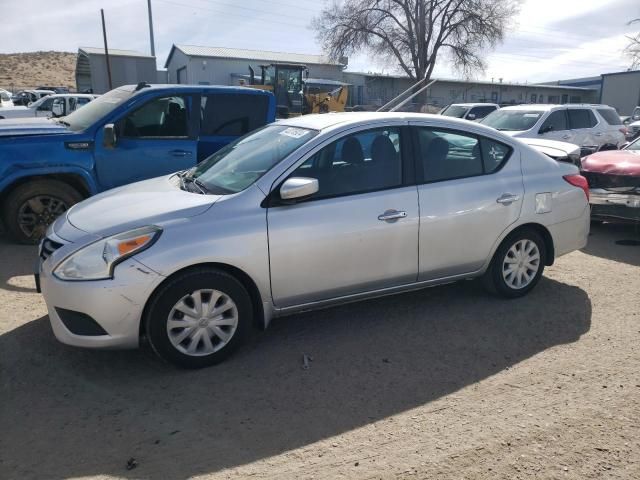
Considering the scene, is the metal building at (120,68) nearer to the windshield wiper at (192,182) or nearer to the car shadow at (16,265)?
the car shadow at (16,265)

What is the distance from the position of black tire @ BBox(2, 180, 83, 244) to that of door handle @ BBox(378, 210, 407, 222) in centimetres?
409

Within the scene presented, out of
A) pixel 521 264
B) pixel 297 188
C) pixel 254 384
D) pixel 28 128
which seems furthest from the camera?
pixel 28 128

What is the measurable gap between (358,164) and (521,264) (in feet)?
6.04

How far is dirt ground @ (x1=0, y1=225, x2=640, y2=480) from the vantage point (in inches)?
103

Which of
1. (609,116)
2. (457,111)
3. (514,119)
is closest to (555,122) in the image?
(514,119)

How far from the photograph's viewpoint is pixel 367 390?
3268mm

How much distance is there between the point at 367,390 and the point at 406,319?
3.92ft

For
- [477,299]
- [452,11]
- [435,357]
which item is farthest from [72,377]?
[452,11]

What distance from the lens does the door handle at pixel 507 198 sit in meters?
4.38

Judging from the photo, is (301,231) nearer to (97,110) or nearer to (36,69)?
(97,110)

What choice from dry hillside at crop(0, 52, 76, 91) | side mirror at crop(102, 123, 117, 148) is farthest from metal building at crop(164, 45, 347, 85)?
side mirror at crop(102, 123, 117, 148)

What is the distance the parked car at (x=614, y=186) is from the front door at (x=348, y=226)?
4074 millimetres

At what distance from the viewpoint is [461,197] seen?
4211 millimetres

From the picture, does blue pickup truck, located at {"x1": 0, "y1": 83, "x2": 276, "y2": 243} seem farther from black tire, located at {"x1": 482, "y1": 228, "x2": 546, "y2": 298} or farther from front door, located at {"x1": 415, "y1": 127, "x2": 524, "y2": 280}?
black tire, located at {"x1": 482, "y1": 228, "x2": 546, "y2": 298}
